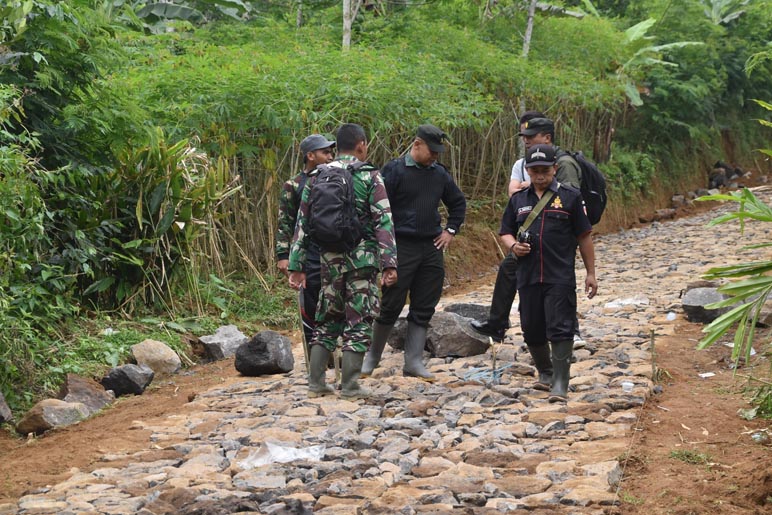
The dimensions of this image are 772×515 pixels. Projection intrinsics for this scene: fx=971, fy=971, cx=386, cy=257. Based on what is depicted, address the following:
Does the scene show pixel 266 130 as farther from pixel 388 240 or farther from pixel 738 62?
pixel 738 62

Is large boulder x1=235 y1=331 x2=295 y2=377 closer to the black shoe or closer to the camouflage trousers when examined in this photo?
the camouflage trousers

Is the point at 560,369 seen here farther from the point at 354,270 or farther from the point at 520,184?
the point at 520,184

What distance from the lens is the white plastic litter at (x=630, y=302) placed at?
1047 centimetres

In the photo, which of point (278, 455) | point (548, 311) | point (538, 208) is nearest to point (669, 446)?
point (548, 311)

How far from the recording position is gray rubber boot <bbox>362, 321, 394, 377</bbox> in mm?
7219

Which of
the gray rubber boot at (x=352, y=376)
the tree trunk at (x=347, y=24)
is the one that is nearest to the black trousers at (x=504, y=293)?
the gray rubber boot at (x=352, y=376)

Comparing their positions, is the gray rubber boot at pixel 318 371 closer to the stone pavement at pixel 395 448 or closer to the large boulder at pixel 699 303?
the stone pavement at pixel 395 448

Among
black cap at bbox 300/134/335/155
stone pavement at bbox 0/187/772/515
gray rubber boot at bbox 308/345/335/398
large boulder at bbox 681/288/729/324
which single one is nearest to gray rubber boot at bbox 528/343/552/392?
stone pavement at bbox 0/187/772/515

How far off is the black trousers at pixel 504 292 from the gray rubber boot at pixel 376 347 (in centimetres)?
104

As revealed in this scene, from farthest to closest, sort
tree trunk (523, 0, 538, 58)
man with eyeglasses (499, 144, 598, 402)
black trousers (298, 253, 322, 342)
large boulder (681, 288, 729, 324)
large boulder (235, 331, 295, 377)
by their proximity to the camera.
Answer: tree trunk (523, 0, 538, 58) < large boulder (681, 288, 729, 324) < large boulder (235, 331, 295, 377) < black trousers (298, 253, 322, 342) < man with eyeglasses (499, 144, 598, 402)

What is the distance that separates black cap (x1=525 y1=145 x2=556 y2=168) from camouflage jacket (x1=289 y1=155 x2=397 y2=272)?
0.99 m

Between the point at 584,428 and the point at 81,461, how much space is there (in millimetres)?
2878

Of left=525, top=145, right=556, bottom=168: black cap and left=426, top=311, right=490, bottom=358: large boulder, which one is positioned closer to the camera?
left=525, top=145, right=556, bottom=168: black cap

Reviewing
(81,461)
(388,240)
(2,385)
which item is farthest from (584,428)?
(2,385)
